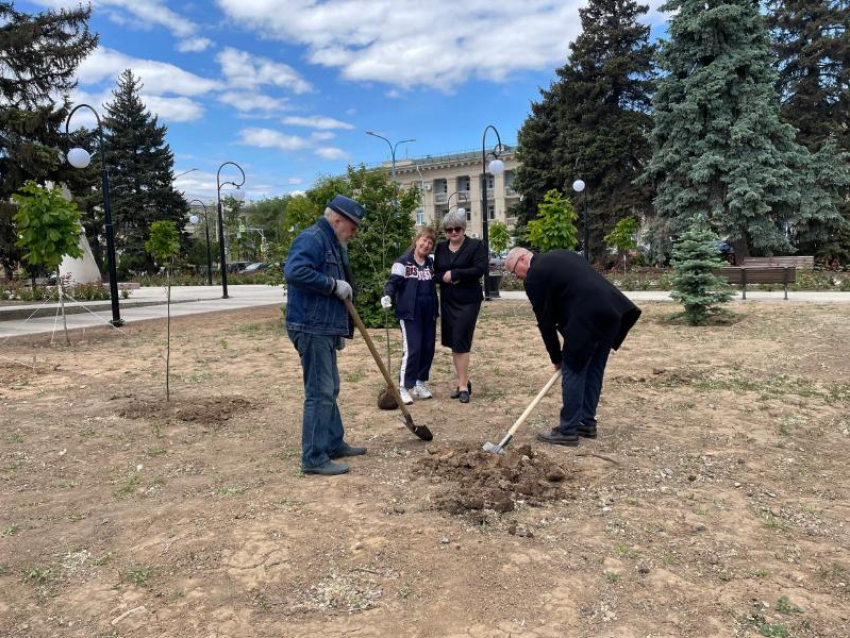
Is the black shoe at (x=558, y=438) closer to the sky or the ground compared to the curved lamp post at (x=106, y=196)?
closer to the ground

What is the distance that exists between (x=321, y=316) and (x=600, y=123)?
99.4ft

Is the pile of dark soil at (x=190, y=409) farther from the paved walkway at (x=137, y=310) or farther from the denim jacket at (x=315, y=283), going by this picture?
the paved walkway at (x=137, y=310)

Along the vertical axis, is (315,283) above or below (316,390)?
above

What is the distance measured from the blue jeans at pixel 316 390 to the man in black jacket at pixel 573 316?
1.59 metres

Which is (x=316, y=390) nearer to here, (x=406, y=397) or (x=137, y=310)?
(x=406, y=397)

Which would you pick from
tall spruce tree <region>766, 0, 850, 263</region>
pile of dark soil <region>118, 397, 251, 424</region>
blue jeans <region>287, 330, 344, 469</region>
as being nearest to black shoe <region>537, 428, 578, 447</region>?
blue jeans <region>287, 330, 344, 469</region>

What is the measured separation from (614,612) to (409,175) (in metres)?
75.9

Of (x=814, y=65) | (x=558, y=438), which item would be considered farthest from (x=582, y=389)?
(x=814, y=65)

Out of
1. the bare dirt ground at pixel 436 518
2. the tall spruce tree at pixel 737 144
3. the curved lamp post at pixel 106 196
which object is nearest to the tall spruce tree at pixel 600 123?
the tall spruce tree at pixel 737 144

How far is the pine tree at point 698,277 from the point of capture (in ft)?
36.3

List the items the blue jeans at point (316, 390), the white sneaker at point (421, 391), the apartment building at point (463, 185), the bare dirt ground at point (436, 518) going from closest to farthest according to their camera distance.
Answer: the bare dirt ground at point (436, 518)
the blue jeans at point (316, 390)
the white sneaker at point (421, 391)
the apartment building at point (463, 185)

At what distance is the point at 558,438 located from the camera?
15.3 ft

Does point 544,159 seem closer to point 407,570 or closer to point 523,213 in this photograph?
point 523,213

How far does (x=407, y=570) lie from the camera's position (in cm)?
286
